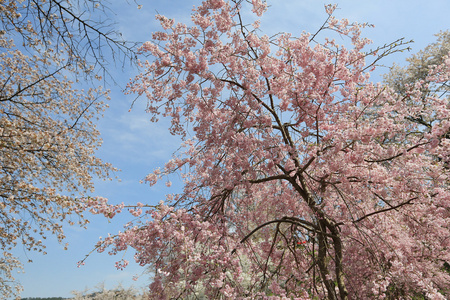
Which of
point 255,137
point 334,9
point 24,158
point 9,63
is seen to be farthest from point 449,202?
point 9,63

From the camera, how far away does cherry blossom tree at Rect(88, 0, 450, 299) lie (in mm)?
3959

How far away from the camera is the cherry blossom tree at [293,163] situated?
156 inches

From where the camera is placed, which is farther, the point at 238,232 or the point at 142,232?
the point at 238,232

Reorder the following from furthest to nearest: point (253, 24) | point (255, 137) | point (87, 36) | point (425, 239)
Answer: point (425, 239), point (253, 24), point (87, 36), point (255, 137)

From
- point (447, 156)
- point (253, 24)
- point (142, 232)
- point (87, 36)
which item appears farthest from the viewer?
point (253, 24)

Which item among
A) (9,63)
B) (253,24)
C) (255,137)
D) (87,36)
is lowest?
(255,137)

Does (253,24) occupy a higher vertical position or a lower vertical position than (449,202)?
higher

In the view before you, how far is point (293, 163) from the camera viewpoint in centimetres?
412

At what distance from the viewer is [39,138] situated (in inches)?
236

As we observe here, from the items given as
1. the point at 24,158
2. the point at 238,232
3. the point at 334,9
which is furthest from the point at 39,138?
the point at 334,9

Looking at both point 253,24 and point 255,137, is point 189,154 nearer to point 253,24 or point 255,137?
point 255,137

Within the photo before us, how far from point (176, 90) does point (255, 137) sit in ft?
4.24

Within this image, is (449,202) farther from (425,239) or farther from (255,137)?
(255,137)

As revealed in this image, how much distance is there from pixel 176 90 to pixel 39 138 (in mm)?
3063
